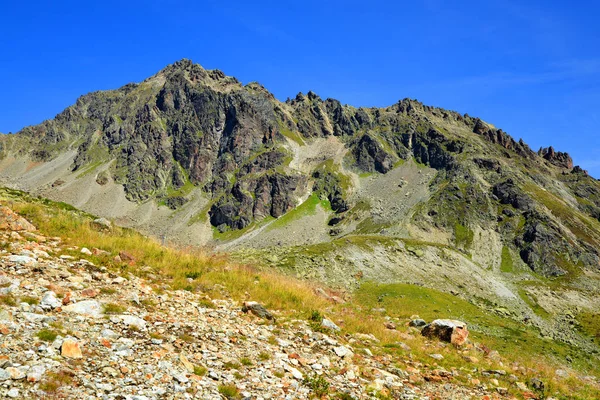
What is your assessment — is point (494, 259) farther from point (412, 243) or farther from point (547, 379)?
point (547, 379)

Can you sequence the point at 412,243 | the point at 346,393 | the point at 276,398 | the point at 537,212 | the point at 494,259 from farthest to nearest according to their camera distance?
the point at 537,212 < the point at 494,259 < the point at 412,243 < the point at 346,393 < the point at 276,398

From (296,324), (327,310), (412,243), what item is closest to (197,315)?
(296,324)

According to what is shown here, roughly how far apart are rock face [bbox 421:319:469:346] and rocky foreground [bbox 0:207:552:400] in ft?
7.17

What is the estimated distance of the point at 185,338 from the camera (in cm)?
990

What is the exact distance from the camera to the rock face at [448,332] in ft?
55.6

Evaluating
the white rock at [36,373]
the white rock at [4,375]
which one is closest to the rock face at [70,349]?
the white rock at [36,373]

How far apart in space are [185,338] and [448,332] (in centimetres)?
1246

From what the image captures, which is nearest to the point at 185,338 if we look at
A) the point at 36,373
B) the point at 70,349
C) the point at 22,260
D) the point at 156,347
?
the point at 156,347

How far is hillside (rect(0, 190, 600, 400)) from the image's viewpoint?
7730mm

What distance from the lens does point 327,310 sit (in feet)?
53.8

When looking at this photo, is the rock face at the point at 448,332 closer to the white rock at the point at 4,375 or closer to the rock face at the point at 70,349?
the rock face at the point at 70,349

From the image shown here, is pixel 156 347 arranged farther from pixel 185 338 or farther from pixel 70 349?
pixel 70 349

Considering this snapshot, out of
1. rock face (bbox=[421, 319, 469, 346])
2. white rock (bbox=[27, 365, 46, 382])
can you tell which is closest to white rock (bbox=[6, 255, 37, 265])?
white rock (bbox=[27, 365, 46, 382])

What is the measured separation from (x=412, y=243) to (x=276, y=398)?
284ft
